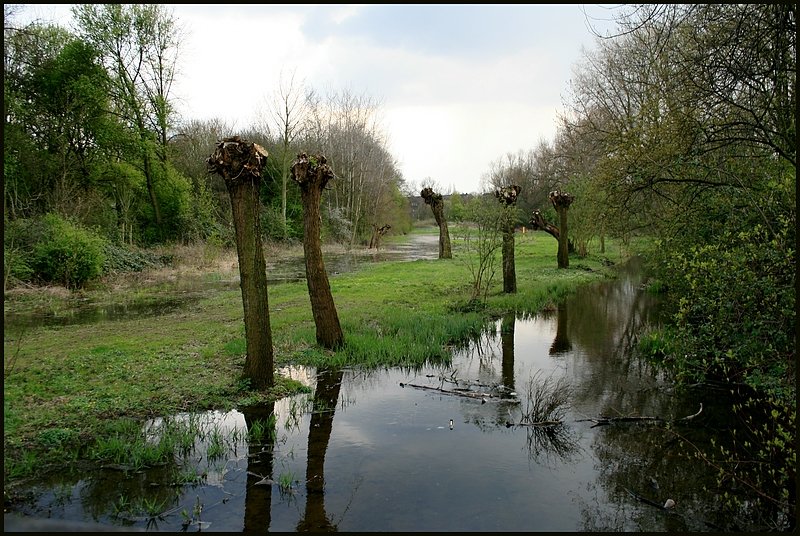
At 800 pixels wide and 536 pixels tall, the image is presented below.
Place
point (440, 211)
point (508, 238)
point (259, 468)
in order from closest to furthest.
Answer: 1. point (259, 468)
2. point (508, 238)
3. point (440, 211)

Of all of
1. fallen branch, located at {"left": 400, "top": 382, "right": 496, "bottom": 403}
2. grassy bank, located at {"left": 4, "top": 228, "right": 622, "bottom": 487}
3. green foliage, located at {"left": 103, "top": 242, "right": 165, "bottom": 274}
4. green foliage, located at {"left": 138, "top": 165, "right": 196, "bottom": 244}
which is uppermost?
green foliage, located at {"left": 138, "top": 165, "right": 196, "bottom": 244}

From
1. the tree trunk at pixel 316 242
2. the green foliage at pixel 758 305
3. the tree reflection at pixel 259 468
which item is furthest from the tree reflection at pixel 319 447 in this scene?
the green foliage at pixel 758 305

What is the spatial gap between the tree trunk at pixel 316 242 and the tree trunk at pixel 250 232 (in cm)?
167

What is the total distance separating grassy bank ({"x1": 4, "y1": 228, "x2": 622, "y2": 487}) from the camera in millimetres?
6848

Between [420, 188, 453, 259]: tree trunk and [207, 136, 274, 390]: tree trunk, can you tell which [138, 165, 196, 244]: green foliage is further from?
[207, 136, 274, 390]: tree trunk

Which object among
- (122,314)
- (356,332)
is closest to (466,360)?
(356,332)

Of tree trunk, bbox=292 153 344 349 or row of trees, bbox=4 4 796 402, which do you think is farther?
tree trunk, bbox=292 153 344 349

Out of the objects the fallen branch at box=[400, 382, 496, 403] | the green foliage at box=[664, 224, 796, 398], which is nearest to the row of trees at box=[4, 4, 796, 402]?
the green foliage at box=[664, 224, 796, 398]

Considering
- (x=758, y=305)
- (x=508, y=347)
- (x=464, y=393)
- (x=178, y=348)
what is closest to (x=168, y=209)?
(x=178, y=348)

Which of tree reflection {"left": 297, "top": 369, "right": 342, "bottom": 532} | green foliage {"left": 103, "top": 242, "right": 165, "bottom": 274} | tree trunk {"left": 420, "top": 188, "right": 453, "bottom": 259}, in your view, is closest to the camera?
tree reflection {"left": 297, "top": 369, "right": 342, "bottom": 532}

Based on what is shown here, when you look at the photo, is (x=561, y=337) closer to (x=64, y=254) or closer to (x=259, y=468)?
(x=259, y=468)

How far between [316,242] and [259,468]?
5172 mm

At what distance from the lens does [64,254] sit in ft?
60.6

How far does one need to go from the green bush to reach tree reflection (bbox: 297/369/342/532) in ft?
44.3
